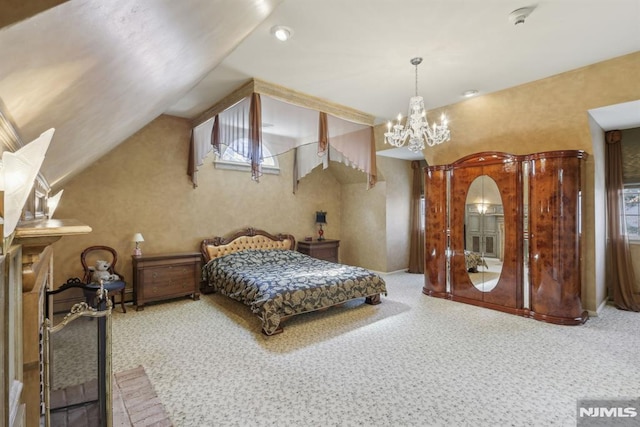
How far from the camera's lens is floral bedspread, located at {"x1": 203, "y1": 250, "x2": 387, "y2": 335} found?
3495 millimetres

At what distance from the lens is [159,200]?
491 centimetres

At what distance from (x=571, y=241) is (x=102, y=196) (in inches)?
247

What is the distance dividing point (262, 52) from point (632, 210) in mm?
5507

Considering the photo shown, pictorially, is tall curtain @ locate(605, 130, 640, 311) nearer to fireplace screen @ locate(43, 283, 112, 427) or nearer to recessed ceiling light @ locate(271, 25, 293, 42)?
recessed ceiling light @ locate(271, 25, 293, 42)

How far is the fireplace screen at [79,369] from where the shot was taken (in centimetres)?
150

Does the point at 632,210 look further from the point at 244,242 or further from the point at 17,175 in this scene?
the point at 17,175

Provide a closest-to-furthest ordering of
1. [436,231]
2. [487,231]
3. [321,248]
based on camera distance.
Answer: [487,231] → [436,231] → [321,248]

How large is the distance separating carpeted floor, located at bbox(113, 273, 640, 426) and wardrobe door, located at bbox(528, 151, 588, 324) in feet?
0.85

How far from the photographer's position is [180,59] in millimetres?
1813

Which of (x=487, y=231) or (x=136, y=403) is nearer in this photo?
(x=136, y=403)

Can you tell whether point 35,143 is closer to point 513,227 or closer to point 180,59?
point 180,59

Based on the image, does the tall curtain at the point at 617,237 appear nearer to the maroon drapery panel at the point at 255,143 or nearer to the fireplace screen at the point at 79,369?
the maroon drapery panel at the point at 255,143

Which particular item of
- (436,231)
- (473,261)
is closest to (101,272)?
(436,231)

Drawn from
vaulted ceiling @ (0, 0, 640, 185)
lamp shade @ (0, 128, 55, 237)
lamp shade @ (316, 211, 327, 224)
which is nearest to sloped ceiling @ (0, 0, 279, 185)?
vaulted ceiling @ (0, 0, 640, 185)
